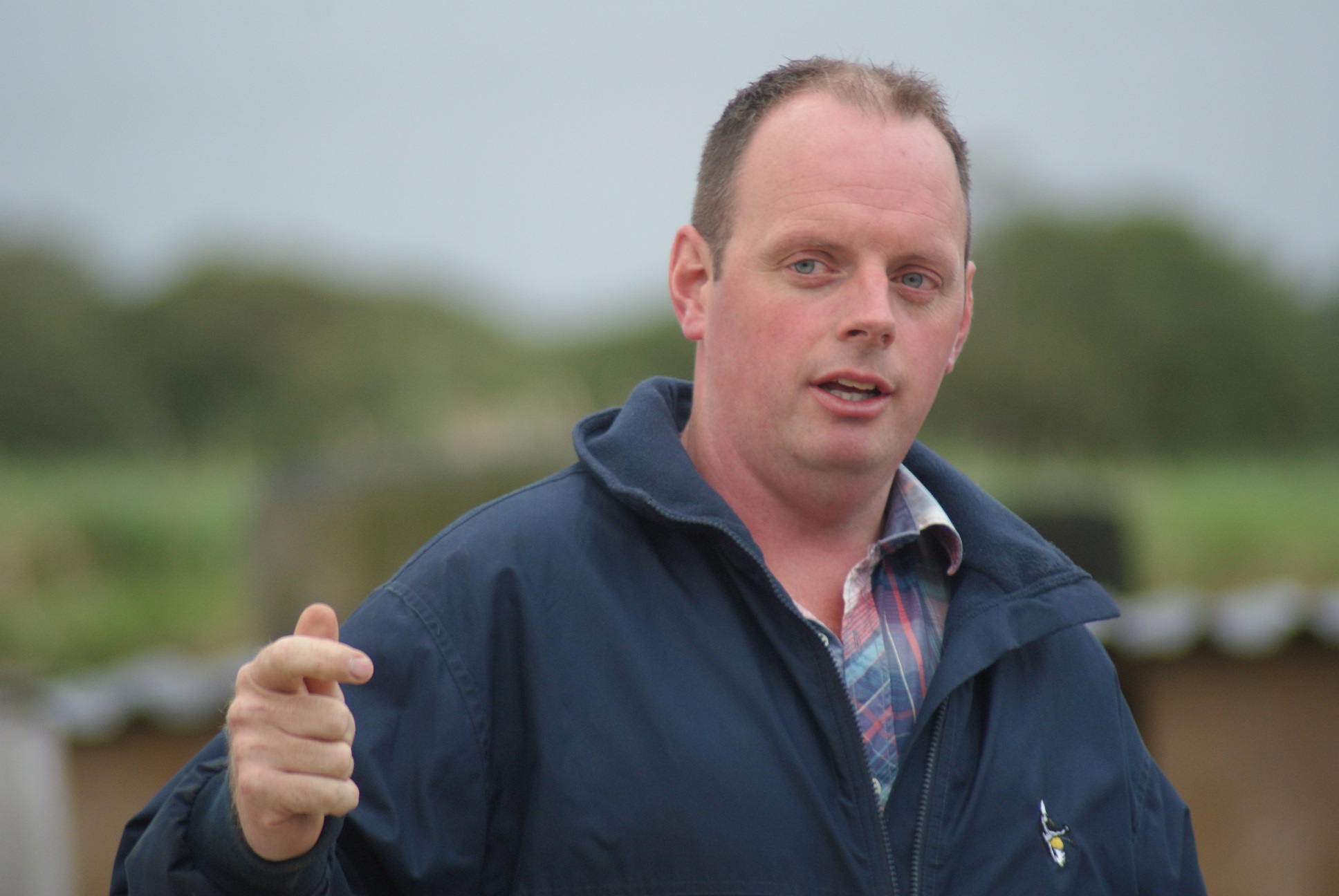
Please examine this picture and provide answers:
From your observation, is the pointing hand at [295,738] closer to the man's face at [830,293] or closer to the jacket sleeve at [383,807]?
the jacket sleeve at [383,807]

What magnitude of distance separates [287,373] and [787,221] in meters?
22.7

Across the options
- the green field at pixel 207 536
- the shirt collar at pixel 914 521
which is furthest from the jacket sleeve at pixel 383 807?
the green field at pixel 207 536

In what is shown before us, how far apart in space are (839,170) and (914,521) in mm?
626

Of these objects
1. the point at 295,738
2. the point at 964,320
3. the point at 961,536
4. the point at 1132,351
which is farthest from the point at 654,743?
the point at 1132,351

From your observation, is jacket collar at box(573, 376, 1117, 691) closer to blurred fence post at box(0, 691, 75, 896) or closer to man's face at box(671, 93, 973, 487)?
man's face at box(671, 93, 973, 487)

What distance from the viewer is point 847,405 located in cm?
215

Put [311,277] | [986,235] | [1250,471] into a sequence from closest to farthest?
1. [1250,471]
2. [986,235]
3. [311,277]

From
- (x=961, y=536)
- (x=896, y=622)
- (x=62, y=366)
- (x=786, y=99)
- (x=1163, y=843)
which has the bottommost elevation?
(x=1163, y=843)

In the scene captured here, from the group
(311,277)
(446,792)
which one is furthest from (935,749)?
(311,277)

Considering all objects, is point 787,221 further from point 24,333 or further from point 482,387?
point 24,333

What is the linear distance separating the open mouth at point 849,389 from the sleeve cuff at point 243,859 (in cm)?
101

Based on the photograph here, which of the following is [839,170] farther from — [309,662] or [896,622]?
[309,662]

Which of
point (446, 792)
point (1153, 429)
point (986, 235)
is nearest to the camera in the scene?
point (446, 792)

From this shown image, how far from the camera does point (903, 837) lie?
6.54 ft
